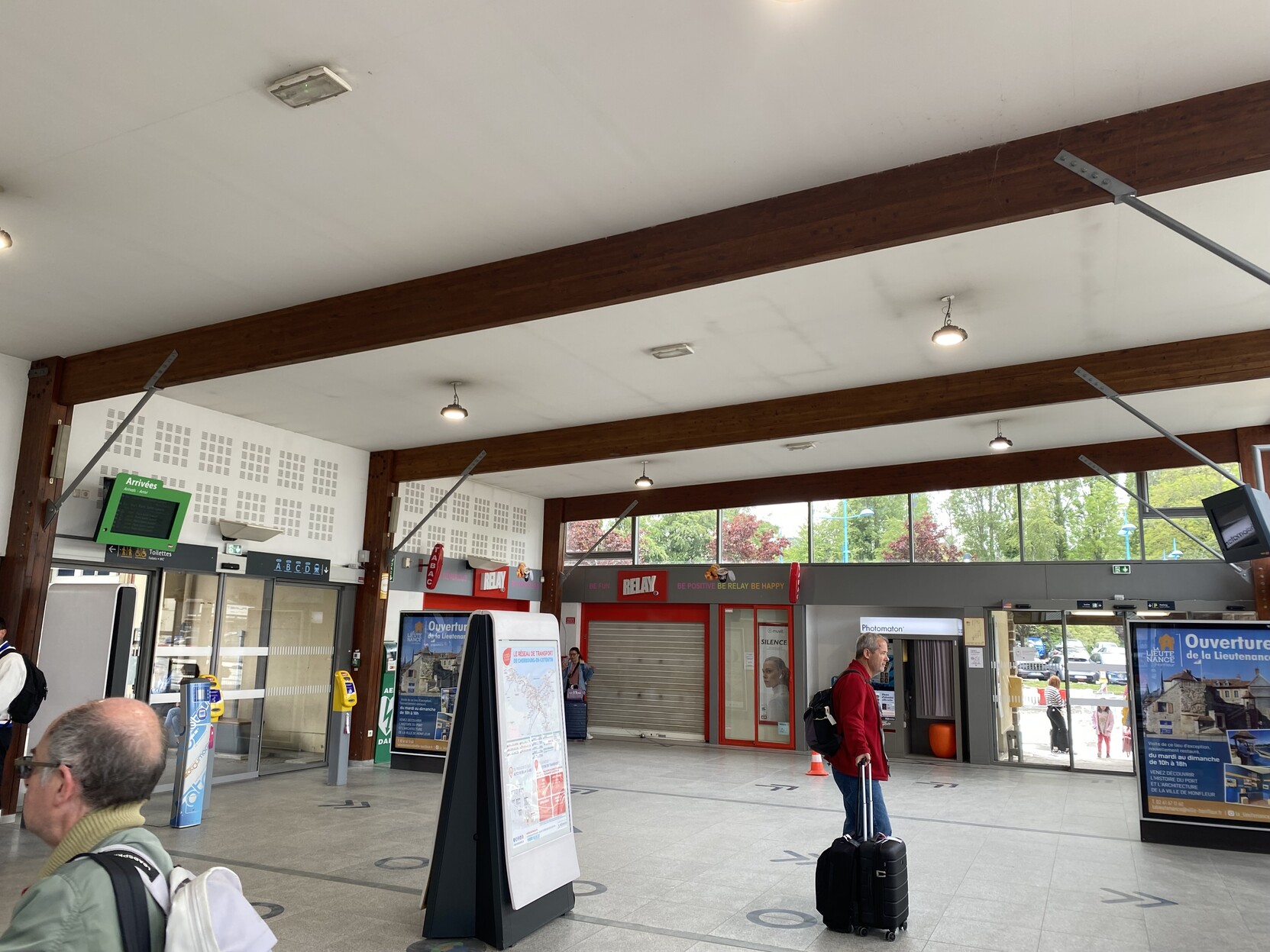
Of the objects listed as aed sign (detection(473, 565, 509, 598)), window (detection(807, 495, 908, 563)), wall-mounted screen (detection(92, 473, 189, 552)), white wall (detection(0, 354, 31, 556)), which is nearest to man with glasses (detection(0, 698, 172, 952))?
white wall (detection(0, 354, 31, 556))

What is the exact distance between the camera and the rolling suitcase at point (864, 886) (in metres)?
4.69

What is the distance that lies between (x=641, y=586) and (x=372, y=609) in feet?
16.8

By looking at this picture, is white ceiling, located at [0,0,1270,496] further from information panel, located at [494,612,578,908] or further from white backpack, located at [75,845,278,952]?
white backpack, located at [75,845,278,952]

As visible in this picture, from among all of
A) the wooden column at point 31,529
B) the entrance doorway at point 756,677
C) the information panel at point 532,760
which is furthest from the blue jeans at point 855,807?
the entrance doorway at point 756,677

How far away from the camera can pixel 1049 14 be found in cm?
362

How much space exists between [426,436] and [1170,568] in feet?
33.1

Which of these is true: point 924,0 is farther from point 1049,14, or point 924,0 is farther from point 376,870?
→ point 376,870

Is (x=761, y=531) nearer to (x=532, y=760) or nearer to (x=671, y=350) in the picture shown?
(x=671, y=350)

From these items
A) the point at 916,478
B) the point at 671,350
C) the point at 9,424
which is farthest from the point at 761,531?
the point at 9,424

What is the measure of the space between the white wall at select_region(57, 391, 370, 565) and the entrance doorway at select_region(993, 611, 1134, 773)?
923 centimetres

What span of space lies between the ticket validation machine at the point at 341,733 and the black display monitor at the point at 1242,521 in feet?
28.2

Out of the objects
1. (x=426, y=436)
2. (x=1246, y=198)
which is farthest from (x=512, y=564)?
(x=1246, y=198)

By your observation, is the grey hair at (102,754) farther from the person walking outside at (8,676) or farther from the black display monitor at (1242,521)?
the black display monitor at (1242,521)

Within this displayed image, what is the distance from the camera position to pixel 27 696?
655 centimetres
